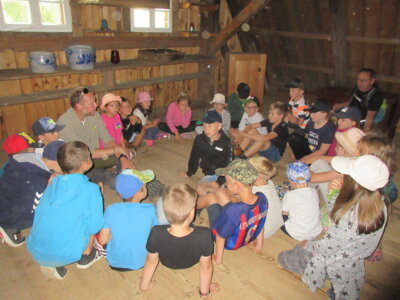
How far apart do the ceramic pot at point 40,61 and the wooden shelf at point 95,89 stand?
46 cm

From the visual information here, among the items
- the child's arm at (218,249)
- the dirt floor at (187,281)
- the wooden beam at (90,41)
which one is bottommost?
the dirt floor at (187,281)

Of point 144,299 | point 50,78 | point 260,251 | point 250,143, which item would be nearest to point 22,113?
point 50,78

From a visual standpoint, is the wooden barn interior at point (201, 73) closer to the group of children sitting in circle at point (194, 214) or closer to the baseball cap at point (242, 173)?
the group of children sitting in circle at point (194, 214)

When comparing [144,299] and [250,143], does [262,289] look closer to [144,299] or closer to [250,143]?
[144,299]

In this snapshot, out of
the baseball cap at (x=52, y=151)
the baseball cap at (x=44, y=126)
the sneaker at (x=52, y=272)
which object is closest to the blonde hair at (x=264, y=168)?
the baseball cap at (x=52, y=151)

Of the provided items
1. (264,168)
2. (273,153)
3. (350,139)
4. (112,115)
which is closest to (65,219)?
(264,168)

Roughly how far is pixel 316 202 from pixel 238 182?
888mm

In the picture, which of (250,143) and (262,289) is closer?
(262,289)

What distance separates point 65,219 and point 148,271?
73cm

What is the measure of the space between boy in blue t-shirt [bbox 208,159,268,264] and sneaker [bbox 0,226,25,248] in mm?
1883

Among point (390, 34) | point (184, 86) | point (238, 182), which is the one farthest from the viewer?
point (184, 86)

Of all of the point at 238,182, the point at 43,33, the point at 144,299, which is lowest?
the point at 144,299

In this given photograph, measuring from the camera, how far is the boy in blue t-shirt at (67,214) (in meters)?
2.16

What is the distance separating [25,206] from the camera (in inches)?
105
